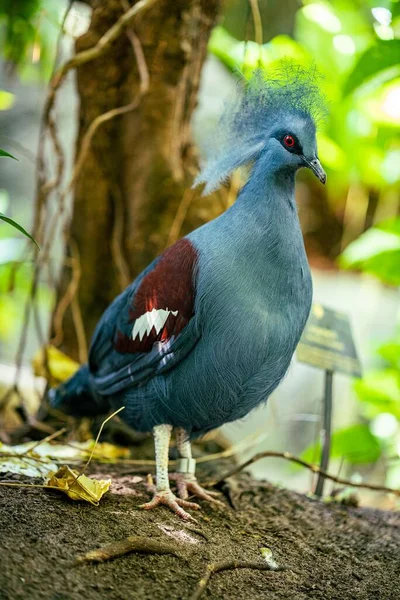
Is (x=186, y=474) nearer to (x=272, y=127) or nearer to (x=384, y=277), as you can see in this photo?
(x=272, y=127)

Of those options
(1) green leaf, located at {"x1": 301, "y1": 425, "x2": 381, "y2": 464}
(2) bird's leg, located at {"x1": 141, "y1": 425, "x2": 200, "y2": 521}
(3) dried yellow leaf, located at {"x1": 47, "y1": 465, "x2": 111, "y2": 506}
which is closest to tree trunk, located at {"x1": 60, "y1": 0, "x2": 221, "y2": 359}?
(2) bird's leg, located at {"x1": 141, "y1": 425, "x2": 200, "y2": 521}

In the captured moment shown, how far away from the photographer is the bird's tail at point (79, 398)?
2531mm

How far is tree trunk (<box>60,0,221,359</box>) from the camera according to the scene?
120 inches

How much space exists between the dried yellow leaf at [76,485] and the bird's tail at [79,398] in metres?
0.60

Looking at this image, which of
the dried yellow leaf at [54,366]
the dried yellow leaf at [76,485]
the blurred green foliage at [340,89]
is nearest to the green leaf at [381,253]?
the blurred green foliage at [340,89]

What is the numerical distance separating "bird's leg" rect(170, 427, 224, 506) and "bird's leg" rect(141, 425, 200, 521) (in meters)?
0.12

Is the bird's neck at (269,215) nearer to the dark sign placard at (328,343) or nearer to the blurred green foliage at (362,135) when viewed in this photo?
the blurred green foliage at (362,135)

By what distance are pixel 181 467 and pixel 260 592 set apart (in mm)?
746

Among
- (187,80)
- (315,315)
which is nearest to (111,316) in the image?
(315,315)

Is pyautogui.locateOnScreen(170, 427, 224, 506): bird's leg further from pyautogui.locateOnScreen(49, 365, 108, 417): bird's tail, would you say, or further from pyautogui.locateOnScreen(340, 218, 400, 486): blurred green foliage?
pyautogui.locateOnScreen(340, 218, 400, 486): blurred green foliage

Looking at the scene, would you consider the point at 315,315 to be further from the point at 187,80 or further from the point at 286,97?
the point at 187,80

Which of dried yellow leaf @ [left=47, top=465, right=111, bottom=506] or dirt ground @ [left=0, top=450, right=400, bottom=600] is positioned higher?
dried yellow leaf @ [left=47, top=465, right=111, bottom=506]

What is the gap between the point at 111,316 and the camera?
7.79ft

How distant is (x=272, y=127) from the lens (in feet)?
6.81
